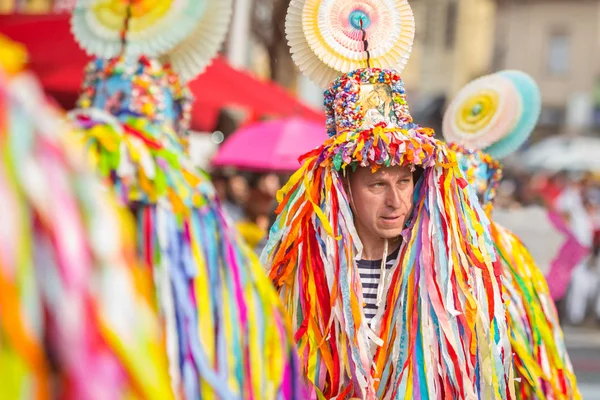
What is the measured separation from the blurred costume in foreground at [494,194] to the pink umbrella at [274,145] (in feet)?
9.30

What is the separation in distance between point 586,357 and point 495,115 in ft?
18.8

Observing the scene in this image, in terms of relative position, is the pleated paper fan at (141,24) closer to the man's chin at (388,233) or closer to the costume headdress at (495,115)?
the man's chin at (388,233)

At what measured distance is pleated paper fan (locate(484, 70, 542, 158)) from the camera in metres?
3.92

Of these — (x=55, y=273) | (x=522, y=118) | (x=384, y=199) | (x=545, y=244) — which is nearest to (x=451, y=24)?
(x=545, y=244)

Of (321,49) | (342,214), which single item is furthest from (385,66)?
(342,214)

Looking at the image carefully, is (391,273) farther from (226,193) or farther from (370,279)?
(226,193)

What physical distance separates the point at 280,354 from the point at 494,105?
8.70ft

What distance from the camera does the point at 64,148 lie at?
1018 millimetres

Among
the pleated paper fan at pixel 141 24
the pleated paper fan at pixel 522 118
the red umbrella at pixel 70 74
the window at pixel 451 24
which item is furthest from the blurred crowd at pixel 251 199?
the window at pixel 451 24

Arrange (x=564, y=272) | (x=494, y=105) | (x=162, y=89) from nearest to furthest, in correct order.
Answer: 1. (x=162, y=89)
2. (x=494, y=105)
3. (x=564, y=272)

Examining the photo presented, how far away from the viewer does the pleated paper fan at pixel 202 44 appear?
288 centimetres

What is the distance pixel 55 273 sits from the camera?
100cm

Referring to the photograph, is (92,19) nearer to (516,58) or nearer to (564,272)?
(564,272)

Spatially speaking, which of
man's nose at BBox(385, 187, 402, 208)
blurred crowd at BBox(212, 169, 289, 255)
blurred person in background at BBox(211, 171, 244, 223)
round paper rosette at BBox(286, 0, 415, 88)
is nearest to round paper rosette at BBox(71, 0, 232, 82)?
round paper rosette at BBox(286, 0, 415, 88)
